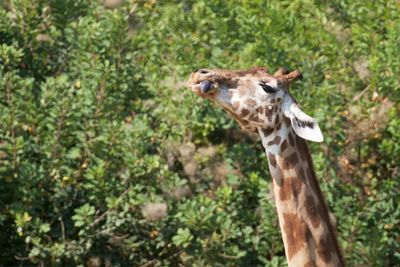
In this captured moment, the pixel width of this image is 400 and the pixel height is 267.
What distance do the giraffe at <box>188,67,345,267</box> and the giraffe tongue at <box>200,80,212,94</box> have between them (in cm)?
15

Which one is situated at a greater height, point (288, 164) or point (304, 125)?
point (304, 125)

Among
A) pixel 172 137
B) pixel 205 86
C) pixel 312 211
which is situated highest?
pixel 205 86

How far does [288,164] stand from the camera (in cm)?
588

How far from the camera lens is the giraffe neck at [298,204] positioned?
19.2ft


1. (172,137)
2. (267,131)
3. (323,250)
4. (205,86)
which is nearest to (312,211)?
(323,250)

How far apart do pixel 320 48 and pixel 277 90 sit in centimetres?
424

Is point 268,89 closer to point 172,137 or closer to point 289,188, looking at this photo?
point 289,188

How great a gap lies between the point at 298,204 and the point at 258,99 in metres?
0.56

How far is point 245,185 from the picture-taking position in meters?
9.06

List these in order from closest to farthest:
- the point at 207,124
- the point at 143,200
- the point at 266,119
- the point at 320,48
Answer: the point at 266,119, the point at 143,200, the point at 207,124, the point at 320,48

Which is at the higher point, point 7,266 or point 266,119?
point 266,119

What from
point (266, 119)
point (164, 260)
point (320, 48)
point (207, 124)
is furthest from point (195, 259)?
point (266, 119)

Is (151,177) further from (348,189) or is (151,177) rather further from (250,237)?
(348,189)

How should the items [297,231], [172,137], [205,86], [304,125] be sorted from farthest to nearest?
[172,137]
[297,231]
[304,125]
[205,86]
